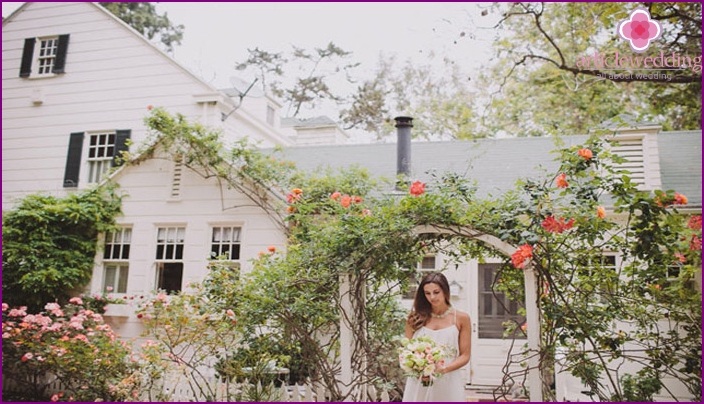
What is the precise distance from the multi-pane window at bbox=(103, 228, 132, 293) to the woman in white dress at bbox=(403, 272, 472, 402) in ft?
20.2

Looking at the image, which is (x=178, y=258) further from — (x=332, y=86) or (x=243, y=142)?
(x=332, y=86)

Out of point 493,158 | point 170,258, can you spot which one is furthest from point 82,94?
point 493,158

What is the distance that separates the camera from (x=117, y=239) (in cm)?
875

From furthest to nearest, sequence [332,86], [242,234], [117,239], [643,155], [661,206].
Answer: [332,86], [117,239], [242,234], [643,155], [661,206]

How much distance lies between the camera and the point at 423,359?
357 cm

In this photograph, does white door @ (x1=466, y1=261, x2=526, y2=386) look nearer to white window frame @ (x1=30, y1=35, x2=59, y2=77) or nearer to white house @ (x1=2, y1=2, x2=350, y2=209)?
white house @ (x1=2, y1=2, x2=350, y2=209)

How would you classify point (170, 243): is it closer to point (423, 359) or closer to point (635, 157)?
point (423, 359)

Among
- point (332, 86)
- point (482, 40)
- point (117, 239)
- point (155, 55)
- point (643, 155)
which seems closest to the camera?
point (482, 40)

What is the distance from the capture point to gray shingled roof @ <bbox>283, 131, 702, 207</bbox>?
26.3 feet

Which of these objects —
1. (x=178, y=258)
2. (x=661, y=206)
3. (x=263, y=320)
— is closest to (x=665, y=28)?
(x=661, y=206)

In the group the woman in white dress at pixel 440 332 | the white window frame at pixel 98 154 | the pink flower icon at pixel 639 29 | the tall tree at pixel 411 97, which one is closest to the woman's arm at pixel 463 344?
the woman in white dress at pixel 440 332

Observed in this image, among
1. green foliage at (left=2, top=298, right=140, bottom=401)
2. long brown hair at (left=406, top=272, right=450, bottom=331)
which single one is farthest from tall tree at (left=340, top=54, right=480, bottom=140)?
long brown hair at (left=406, top=272, right=450, bottom=331)

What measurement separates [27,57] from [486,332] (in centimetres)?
Answer: 1026

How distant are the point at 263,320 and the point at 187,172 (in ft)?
15.2
